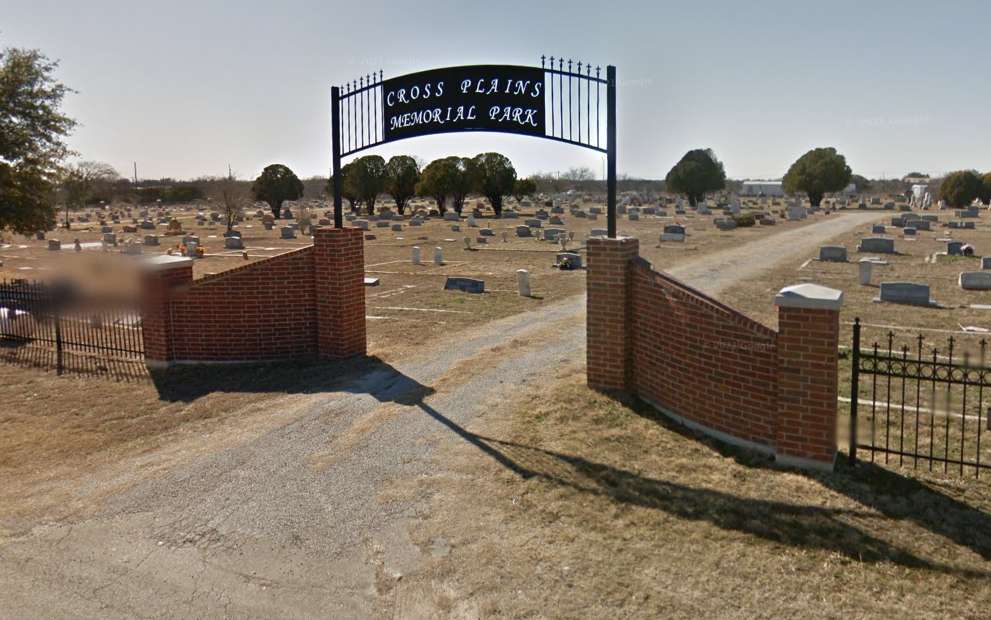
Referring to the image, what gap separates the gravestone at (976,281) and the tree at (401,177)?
50213 millimetres

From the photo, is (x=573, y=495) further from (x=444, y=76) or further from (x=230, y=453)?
(x=444, y=76)

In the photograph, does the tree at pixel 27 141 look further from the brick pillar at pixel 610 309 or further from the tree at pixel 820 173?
the tree at pixel 820 173

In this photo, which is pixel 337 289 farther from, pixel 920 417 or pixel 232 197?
pixel 232 197

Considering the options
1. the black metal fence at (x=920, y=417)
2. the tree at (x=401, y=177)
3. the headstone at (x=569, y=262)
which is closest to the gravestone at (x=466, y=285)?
the headstone at (x=569, y=262)

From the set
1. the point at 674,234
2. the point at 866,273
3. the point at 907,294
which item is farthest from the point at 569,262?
the point at 674,234

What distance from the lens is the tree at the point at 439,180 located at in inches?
2467

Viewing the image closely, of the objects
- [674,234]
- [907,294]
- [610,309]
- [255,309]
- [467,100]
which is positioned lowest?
[907,294]

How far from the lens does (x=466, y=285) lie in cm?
1925

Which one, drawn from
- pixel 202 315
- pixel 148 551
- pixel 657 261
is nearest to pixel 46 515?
pixel 148 551

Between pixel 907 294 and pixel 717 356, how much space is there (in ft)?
37.0

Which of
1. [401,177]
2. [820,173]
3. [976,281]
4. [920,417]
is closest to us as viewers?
[920,417]

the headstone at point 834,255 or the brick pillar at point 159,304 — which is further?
the headstone at point 834,255

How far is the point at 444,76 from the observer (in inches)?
409

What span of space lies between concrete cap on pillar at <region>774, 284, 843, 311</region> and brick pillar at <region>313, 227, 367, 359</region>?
261 inches
